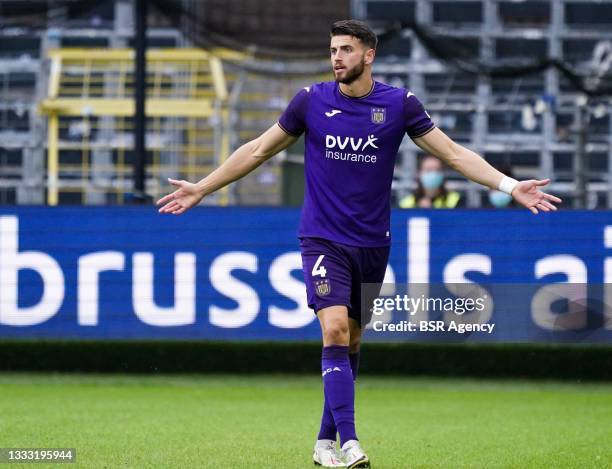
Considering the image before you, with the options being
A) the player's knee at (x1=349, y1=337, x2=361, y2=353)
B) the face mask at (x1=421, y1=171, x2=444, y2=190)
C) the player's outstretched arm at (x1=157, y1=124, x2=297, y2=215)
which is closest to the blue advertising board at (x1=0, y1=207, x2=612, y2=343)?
the face mask at (x1=421, y1=171, x2=444, y2=190)

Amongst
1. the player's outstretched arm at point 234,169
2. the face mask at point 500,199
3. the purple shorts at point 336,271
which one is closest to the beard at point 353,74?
the player's outstretched arm at point 234,169

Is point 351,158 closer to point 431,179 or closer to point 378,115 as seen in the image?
point 378,115

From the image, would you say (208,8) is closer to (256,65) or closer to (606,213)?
(256,65)

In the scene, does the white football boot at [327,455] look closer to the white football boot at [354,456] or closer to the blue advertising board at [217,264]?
the white football boot at [354,456]

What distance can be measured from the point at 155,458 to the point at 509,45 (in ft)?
32.9

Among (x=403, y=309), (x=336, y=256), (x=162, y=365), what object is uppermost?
(x=336, y=256)

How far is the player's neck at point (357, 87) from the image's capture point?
7.00 metres

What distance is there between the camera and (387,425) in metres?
9.55

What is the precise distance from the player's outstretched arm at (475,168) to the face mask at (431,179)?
6.68 meters

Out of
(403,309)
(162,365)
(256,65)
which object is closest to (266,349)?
(162,365)

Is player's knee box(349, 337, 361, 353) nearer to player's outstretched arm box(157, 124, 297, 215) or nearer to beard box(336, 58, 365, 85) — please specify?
player's outstretched arm box(157, 124, 297, 215)

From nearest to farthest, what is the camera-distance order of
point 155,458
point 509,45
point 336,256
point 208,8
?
1. point 336,256
2. point 155,458
3. point 208,8
4. point 509,45

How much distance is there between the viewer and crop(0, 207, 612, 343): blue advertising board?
12.7m

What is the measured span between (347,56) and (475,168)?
88 cm
